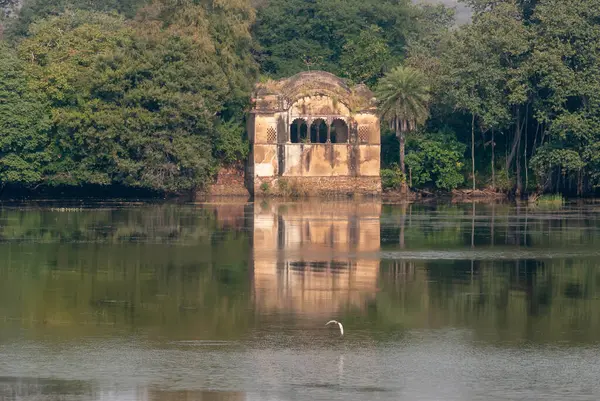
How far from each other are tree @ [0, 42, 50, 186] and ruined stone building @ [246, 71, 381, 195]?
9628 millimetres

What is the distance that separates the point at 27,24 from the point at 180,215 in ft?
114

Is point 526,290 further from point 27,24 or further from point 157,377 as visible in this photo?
point 27,24

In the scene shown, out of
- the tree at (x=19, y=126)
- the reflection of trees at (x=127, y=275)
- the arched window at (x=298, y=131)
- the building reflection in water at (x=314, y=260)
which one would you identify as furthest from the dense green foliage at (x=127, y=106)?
the reflection of trees at (x=127, y=275)

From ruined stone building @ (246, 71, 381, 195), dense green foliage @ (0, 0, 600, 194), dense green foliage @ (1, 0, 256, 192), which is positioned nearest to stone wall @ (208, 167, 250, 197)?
dense green foliage @ (0, 0, 600, 194)

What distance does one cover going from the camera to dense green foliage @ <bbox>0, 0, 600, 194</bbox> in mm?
51375

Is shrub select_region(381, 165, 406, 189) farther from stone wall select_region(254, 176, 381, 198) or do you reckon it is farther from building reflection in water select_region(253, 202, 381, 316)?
building reflection in water select_region(253, 202, 381, 316)

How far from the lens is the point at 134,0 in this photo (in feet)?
251

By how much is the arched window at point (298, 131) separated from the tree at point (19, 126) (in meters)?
11.6

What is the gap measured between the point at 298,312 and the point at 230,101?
36135 millimetres

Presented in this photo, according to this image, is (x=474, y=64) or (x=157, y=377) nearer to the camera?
(x=157, y=377)

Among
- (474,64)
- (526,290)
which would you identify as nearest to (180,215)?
(474,64)

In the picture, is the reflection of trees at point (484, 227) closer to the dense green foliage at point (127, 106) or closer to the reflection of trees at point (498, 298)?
the reflection of trees at point (498, 298)

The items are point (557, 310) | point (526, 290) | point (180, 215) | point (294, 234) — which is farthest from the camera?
point (180, 215)

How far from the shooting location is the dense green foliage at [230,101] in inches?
2023
